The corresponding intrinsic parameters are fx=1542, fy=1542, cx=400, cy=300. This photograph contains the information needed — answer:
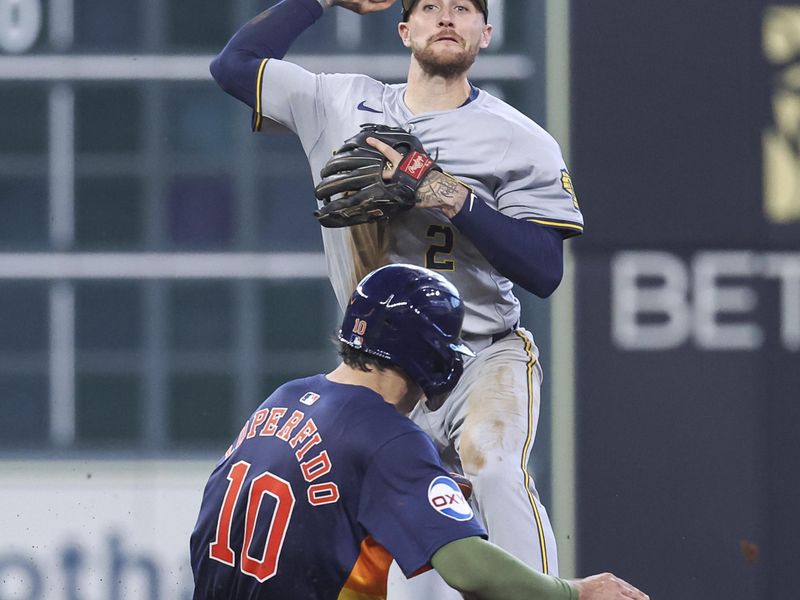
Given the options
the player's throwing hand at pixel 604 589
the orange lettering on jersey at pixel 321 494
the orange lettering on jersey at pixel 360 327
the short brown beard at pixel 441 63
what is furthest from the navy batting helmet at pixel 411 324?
the short brown beard at pixel 441 63

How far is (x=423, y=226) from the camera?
3.70 m

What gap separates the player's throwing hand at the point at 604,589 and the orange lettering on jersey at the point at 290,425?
0.58 metres

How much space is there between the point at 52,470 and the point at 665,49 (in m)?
3.01

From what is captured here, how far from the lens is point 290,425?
9.20ft

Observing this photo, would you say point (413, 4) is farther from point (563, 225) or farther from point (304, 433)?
point (304, 433)

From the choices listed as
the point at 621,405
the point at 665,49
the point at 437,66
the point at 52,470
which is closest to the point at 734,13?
the point at 665,49

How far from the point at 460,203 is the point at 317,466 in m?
0.93

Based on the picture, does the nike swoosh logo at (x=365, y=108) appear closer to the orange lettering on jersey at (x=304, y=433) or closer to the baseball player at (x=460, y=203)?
the baseball player at (x=460, y=203)

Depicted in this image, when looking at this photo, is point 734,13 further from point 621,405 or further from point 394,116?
point 394,116

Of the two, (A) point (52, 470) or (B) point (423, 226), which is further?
(A) point (52, 470)

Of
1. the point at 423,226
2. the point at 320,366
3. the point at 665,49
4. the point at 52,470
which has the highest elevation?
the point at 665,49

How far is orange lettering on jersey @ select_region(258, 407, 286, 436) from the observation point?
283cm

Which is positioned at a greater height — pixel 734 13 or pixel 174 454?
pixel 734 13

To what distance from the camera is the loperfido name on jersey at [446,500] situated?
2.70 meters
